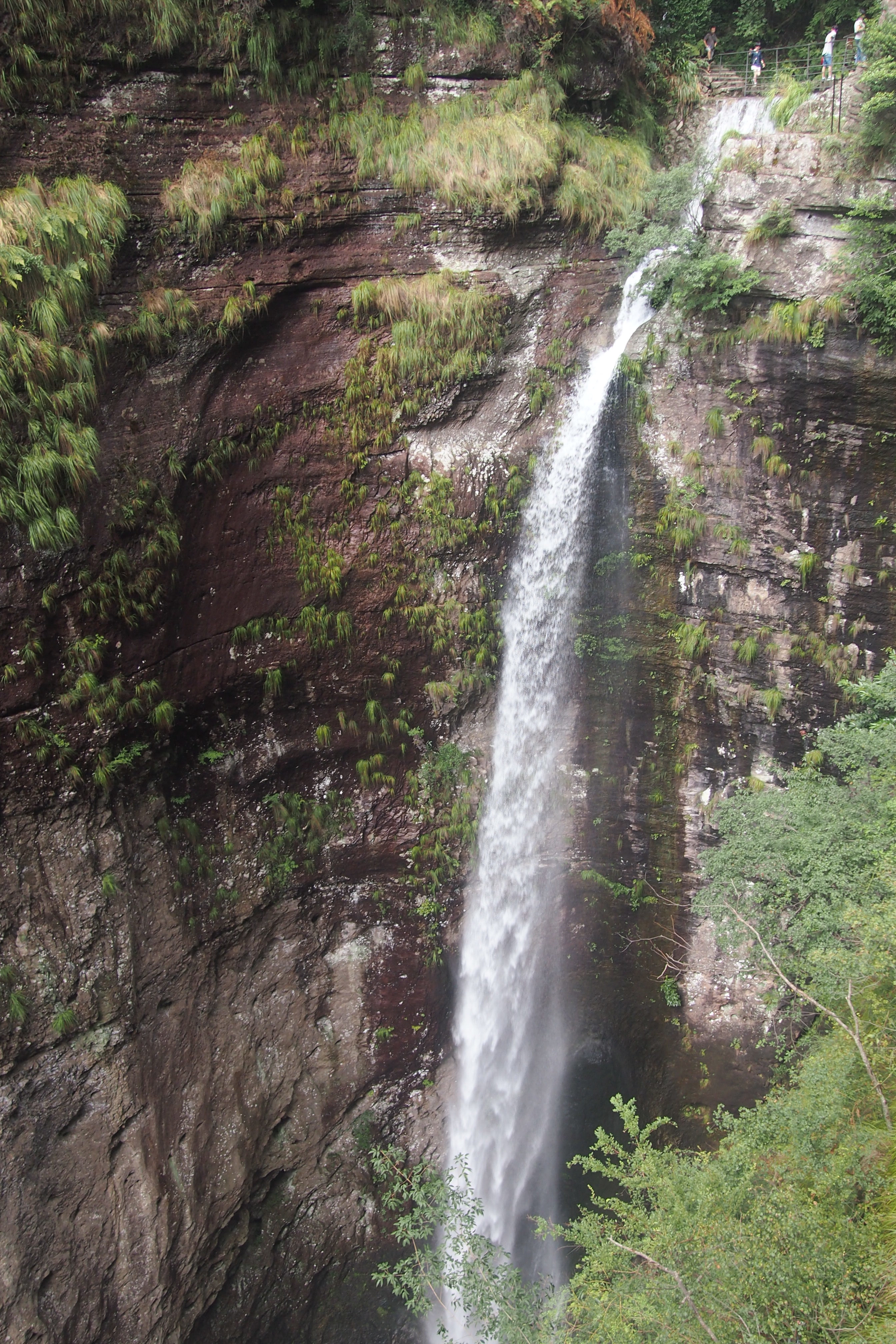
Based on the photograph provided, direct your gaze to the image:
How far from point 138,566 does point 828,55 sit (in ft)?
39.9

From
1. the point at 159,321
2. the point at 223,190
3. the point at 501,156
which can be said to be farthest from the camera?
the point at 501,156

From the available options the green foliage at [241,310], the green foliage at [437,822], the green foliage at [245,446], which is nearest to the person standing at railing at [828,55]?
the green foliage at [241,310]

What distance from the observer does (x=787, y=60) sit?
482 inches

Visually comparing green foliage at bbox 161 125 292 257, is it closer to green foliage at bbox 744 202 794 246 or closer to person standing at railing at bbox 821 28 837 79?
green foliage at bbox 744 202 794 246

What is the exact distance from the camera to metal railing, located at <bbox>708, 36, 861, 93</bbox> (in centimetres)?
1074

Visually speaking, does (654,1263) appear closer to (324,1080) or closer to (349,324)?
(324,1080)

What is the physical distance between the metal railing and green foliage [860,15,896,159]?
264cm

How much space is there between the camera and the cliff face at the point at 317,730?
25.7 ft

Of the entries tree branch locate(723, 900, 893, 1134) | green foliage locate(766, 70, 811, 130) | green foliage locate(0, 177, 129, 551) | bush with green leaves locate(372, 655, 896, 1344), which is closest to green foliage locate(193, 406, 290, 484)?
green foliage locate(0, 177, 129, 551)

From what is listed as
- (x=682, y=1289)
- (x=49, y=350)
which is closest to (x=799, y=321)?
(x=49, y=350)

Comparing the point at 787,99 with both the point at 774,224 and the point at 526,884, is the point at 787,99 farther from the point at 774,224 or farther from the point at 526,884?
the point at 526,884

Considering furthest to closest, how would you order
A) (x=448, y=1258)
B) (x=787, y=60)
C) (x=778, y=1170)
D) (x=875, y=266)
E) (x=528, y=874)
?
1. (x=787, y=60)
2. (x=528, y=874)
3. (x=448, y=1258)
4. (x=875, y=266)
5. (x=778, y=1170)

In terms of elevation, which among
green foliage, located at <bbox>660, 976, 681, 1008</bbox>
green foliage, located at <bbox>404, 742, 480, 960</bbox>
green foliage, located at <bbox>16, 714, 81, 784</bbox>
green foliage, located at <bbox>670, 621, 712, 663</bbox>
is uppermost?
green foliage, located at <bbox>16, 714, 81, 784</bbox>

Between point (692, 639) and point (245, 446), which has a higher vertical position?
point (245, 446)
